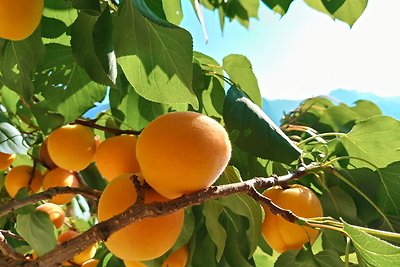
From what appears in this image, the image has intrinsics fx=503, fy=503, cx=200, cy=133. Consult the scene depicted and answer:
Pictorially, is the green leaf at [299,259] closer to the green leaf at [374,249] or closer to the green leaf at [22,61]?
the green leaf at [374,249]

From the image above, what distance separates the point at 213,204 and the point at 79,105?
11.5 inches

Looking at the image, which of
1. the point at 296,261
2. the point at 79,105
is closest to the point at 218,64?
the point at 79,105

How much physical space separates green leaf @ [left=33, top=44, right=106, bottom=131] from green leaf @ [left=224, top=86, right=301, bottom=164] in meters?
0.24

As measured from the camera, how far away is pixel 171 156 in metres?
0.39

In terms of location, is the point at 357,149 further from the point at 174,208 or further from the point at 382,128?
the point at 174,208

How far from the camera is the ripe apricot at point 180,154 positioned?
39 centimetres

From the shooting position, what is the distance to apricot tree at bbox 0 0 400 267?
0.40m

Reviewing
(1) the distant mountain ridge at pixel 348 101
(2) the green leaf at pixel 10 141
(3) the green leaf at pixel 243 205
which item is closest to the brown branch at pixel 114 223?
(3) the green leaf at pixel 243 205

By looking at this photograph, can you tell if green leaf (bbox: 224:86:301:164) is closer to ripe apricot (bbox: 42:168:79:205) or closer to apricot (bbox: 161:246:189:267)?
apricot (bbox: 161:246:189:267)

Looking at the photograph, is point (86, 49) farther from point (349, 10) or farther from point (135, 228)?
point (349, 10)

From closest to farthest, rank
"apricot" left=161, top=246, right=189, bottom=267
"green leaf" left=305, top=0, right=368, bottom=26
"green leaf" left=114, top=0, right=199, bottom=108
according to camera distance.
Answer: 1. "green leaf" left=114, top=0, right=199, bottom=108
2. "apricot" left=161, top=246, right=189, bottom=267
3. "green leaf" left=305, top=0, right=368, bottom=26

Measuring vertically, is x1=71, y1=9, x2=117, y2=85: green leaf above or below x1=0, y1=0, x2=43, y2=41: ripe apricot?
below

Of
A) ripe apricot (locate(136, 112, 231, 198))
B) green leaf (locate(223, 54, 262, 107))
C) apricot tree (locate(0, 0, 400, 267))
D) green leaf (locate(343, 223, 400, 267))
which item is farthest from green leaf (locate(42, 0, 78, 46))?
green leaf (locate(343, 223, 400, 267))

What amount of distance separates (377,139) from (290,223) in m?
0.22
